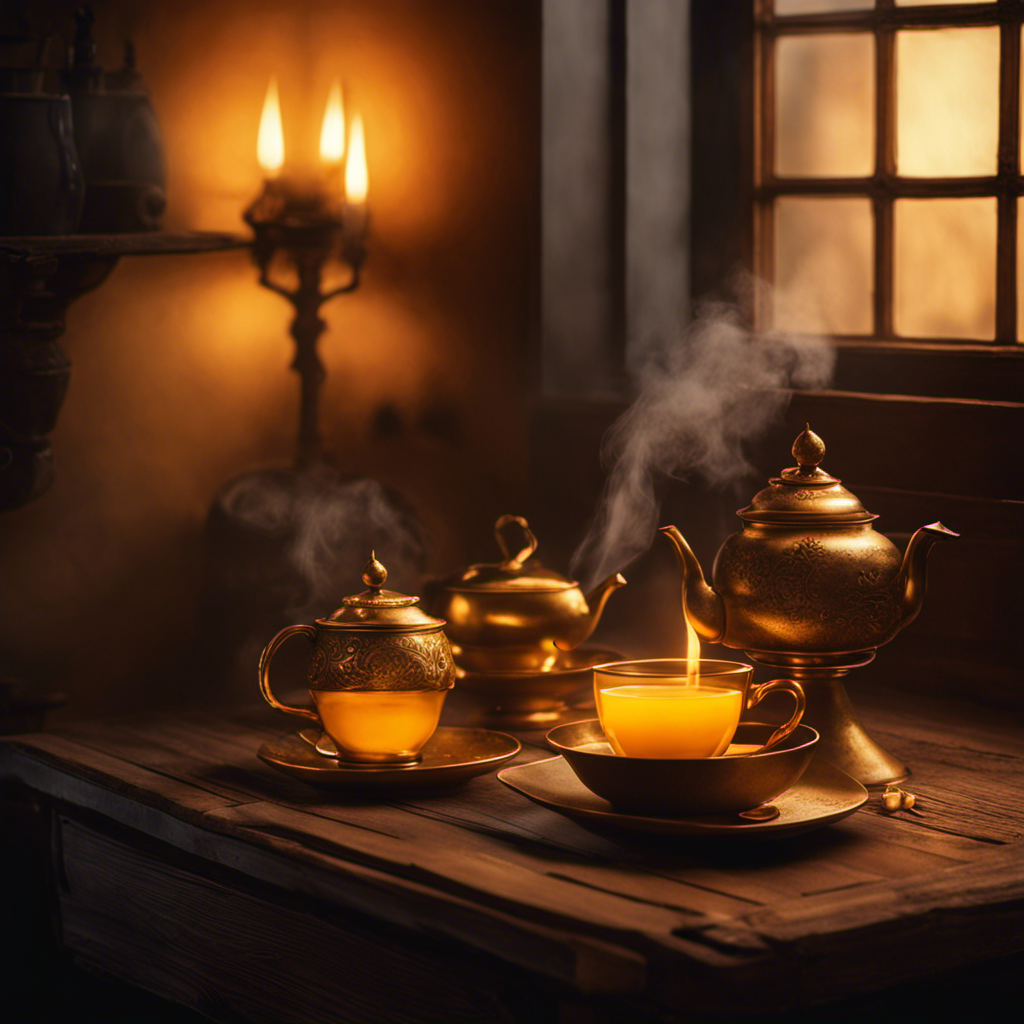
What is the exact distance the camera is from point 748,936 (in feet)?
3.92

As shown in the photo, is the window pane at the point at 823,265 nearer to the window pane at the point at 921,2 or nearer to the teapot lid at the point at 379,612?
the window pane at the point at 921,2

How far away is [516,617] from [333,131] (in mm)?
1121

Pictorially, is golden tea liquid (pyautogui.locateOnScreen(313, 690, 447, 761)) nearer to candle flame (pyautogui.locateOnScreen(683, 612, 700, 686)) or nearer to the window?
candle flame (pyautogui.locateOnScreen(683, 612, 700, 686))

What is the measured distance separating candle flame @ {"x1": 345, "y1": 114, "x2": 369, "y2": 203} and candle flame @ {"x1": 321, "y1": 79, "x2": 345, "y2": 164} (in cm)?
2

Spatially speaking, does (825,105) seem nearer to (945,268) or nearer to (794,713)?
(945,268)

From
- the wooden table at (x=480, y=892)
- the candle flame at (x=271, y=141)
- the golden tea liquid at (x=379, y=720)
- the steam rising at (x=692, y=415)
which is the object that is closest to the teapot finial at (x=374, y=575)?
the golden tea liquid at (x=379, y=720)

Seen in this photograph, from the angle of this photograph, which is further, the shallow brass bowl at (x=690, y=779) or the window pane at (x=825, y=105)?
the window pane at (x=825, y=105)

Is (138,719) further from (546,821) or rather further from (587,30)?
(587,30)

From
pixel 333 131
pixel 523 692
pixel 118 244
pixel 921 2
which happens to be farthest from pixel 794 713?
pixel 333 131

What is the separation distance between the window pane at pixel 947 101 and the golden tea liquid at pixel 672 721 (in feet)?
4.13

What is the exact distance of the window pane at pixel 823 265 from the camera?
8.61 ft

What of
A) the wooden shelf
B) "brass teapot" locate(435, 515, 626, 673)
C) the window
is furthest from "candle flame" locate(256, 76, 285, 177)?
"brass teapot" locate(435, 515, 626, 673)

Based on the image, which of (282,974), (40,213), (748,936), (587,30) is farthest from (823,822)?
(587,30)

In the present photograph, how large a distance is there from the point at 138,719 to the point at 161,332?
74cm
